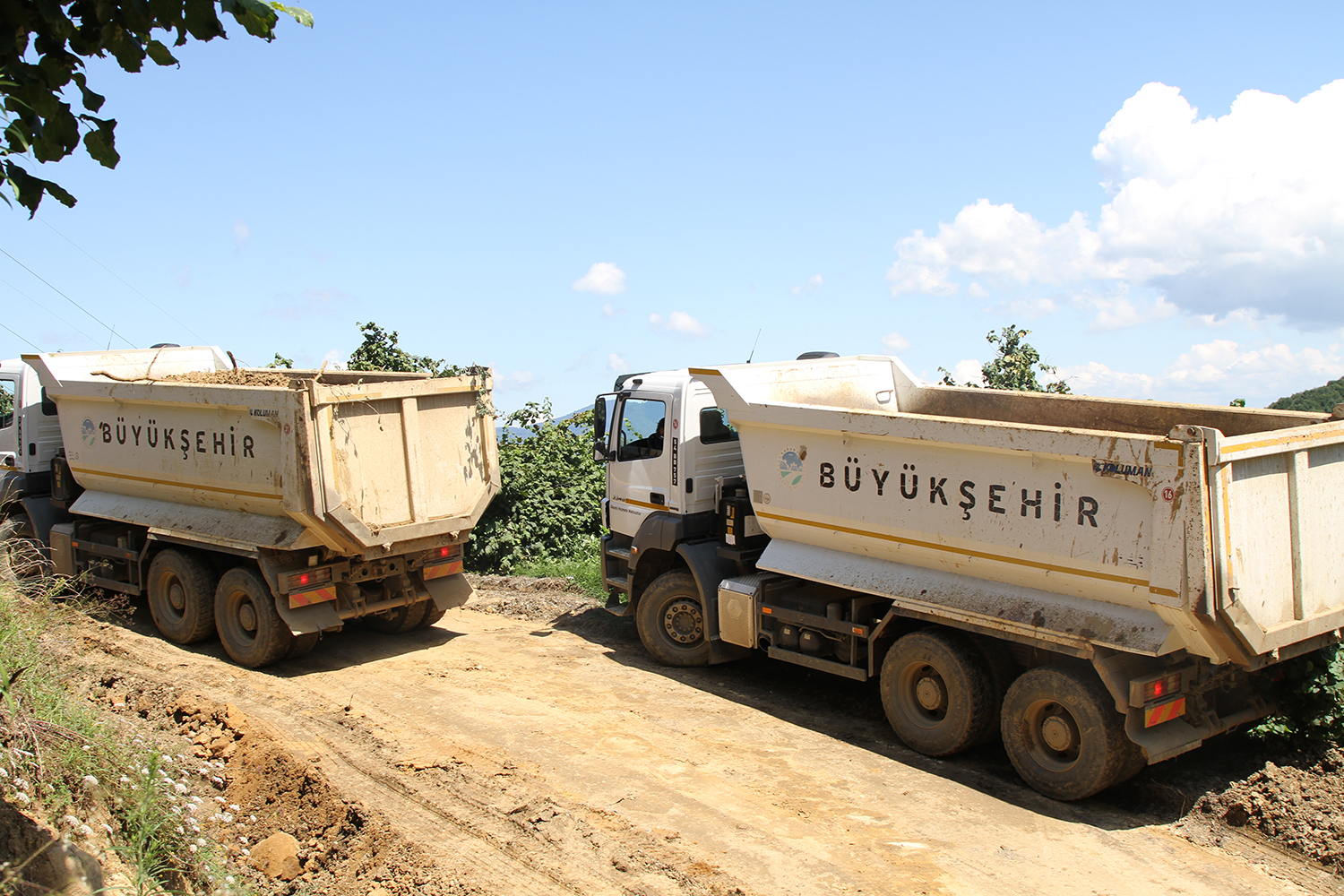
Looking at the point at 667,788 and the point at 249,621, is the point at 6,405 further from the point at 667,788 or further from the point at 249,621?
the point at 667,788

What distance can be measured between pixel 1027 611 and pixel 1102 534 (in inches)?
28.1

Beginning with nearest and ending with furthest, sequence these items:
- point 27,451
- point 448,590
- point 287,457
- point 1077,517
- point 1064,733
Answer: point 1077,517 < point 1064,733 < point 287,457 < point 448,590 < point 27,451

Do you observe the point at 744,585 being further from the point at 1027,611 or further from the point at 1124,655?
the point at 1124,655

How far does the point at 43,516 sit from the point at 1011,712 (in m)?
11.1

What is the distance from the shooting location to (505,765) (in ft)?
21.2

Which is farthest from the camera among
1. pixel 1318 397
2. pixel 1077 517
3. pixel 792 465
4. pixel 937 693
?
pixel 1318 397

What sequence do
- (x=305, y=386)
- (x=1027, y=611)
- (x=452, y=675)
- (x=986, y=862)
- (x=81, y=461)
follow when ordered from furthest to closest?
(x=81, y=461)
(x=452, y=675)
(x=305, y=386)
(x=1027, y=611)
(x=986, y=862)

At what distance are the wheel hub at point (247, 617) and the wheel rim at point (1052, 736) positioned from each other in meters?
6.64

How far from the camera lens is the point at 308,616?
337 inches

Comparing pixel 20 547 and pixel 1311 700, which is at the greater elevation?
pixel 20 547

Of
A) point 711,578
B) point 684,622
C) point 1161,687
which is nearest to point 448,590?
point 684,622

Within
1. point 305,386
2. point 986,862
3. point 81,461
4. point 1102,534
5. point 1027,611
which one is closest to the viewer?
point 986,862

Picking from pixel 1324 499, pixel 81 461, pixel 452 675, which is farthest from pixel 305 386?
pixel 1324 499

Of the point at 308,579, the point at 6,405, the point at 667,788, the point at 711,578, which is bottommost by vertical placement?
the point at 667,788
